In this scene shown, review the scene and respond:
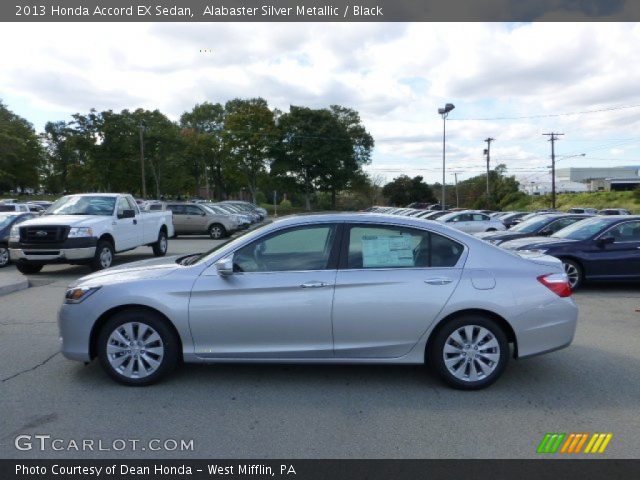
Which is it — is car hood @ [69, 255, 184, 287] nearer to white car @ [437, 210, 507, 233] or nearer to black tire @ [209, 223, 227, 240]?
black tire @ [209, 223, 227, 240]

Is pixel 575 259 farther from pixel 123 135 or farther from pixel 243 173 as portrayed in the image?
pixel 243 173

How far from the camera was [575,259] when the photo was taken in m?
9.88

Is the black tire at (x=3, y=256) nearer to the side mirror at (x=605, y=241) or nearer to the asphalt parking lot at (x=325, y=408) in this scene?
the asphalt parking lot at (x=325, y=408)

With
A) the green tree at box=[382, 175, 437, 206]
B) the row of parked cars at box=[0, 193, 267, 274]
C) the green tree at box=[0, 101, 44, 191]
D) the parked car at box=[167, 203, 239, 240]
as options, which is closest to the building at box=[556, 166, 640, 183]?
the green tree at box=[382, 175, 437, 206]

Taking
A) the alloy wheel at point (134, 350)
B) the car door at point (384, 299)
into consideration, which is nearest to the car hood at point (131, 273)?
the alloy wheel at point (134, 350)

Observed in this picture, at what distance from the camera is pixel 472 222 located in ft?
78.8

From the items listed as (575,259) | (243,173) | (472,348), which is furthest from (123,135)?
(472,348)

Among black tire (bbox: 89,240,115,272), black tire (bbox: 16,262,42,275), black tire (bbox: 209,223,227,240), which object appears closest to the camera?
black tire (bbox: 16,262,42,275)

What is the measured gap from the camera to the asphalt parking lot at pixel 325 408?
3611mm

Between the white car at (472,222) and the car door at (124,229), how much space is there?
1447 cm

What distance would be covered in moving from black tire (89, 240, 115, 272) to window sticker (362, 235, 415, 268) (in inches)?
357

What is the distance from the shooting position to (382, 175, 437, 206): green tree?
255ft
